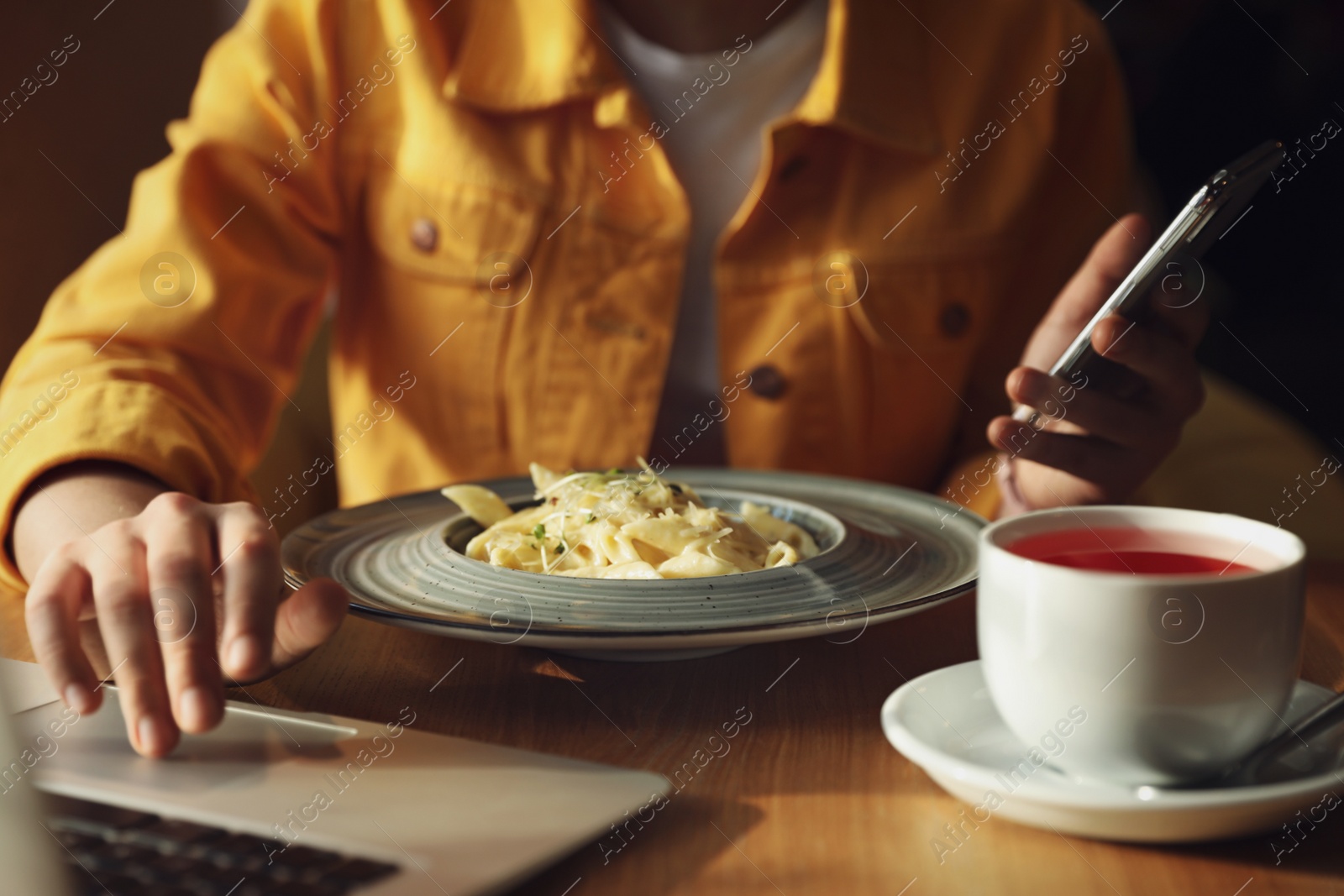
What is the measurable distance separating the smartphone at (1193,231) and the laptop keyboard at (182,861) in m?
0.56

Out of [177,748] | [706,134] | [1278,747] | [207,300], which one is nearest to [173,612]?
[177,748]

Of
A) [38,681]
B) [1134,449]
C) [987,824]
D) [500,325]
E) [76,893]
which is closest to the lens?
[76,893]

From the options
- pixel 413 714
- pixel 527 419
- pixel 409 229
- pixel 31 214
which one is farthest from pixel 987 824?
pixel 31 214

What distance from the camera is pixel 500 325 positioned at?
1.34 metres

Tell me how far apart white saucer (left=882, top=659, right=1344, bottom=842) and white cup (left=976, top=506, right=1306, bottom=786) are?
0.02 meters

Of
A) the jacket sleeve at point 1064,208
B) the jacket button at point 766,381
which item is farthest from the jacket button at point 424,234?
the jacket sleeve at point 1064,208

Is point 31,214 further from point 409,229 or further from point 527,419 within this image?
point 527,419

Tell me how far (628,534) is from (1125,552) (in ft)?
1.09

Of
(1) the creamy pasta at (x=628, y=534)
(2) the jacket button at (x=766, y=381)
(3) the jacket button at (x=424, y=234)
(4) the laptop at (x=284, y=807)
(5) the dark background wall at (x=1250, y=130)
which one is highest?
(3) the jacket button at (x=424, y=234)

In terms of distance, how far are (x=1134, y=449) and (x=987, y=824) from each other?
1.68ft

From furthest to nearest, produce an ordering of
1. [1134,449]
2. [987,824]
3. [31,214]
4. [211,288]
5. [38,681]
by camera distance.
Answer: [31,214] → [211,288] → [1134,449] → [38,681] → [987,824]

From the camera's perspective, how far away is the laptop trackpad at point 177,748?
1.66 ft

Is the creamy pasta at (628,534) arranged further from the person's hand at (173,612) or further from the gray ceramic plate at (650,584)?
the person's hand at (173,612)

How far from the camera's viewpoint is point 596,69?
4.18ft
